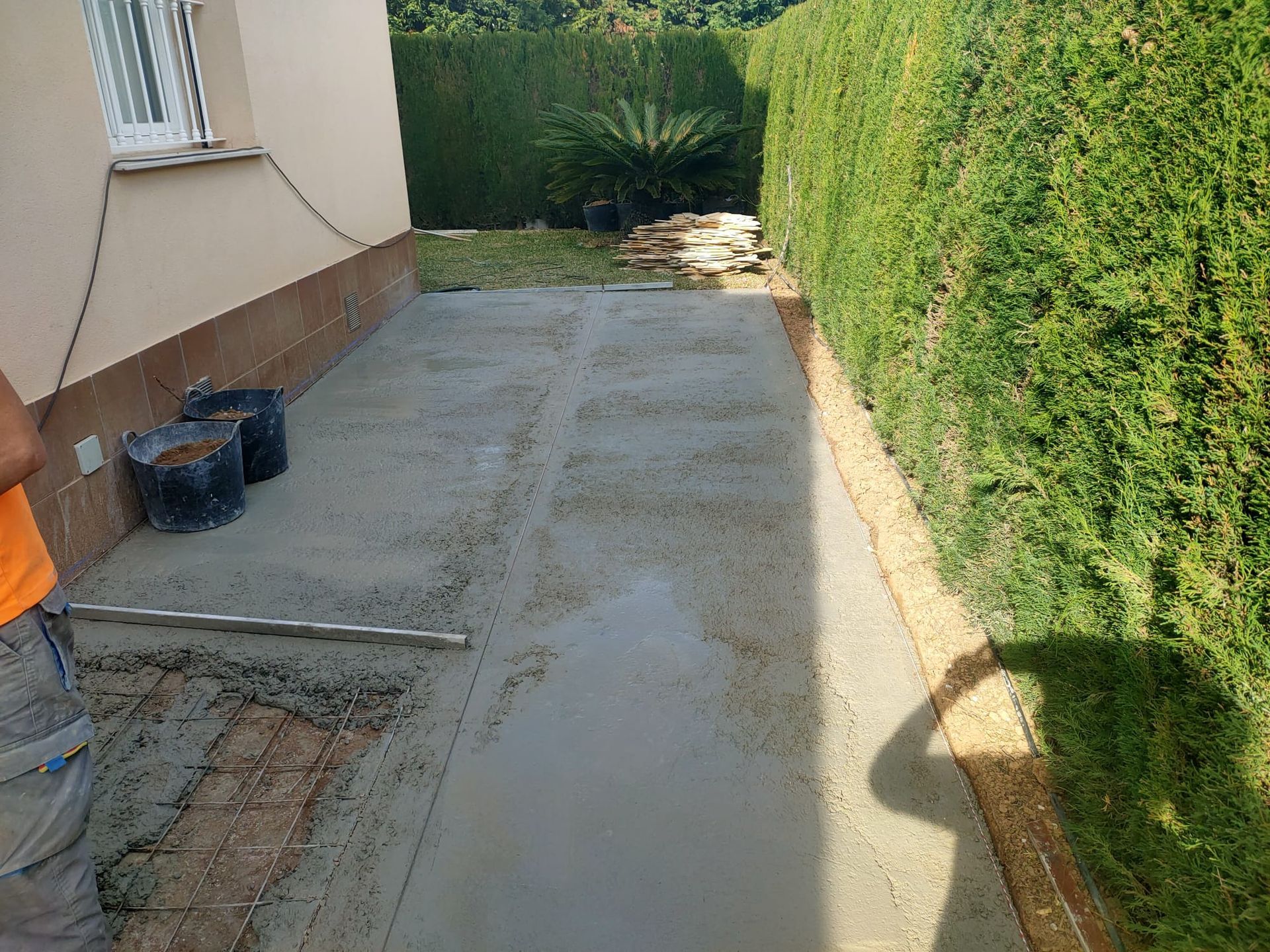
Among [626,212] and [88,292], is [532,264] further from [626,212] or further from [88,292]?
[88,292]

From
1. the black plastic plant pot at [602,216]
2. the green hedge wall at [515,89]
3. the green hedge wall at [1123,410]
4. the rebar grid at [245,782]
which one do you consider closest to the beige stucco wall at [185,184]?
the rebar grid at [245,782]

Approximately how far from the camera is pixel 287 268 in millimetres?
5957

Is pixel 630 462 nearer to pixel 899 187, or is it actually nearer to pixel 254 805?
pixel 899 187

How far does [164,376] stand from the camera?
174 inches

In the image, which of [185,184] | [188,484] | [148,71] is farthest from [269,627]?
[148,71]

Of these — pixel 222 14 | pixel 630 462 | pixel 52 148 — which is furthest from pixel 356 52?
pixel 630 462

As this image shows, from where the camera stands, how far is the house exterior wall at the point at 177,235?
3492 millimetres

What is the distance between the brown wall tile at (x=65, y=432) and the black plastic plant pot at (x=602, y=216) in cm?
978

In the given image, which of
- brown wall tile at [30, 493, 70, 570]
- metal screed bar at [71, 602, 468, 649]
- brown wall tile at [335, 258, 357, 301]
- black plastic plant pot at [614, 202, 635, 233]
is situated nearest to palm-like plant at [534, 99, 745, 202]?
black plastic plant pot at [614, 202, 635, 233]

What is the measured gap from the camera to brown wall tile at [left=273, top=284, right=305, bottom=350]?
5774mm

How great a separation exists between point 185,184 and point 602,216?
28.7ft

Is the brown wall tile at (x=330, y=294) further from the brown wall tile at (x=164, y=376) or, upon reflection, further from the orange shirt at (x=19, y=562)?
the orange shirt at (x=19, y=562)

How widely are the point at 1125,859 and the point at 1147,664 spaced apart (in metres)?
0.46

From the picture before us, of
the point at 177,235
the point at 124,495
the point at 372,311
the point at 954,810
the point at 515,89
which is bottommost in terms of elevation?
the point at 954,810
